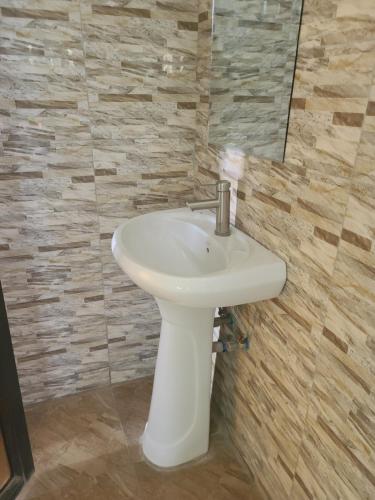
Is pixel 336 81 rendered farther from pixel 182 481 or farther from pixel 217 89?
pixel 182 481

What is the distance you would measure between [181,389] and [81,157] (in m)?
1.00

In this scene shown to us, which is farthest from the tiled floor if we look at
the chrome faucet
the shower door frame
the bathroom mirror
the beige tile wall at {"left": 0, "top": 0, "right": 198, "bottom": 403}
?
the bathroom mirror

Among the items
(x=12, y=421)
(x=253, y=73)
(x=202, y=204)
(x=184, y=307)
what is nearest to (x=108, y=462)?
(x=12, y=421)

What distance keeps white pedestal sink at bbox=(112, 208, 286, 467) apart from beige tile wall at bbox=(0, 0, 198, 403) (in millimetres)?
292

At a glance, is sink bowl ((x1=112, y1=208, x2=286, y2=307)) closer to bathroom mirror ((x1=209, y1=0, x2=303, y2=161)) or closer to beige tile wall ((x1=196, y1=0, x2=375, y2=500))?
beige tile wall ((x1=196, y1=0, x2=375, y2=500))

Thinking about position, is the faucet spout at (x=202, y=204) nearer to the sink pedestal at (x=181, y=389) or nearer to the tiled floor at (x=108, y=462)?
the sink pedestal at (x=181, y=389)

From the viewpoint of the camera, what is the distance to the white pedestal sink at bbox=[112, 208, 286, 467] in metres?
1.14

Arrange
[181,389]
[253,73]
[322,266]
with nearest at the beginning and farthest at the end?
[322,266] → [253,73] → [181,389]

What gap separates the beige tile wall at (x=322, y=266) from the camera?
829mm

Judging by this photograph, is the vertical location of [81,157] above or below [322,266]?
above

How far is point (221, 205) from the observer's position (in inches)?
50.6

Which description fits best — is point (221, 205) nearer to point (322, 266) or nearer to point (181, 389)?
point (322, 266)

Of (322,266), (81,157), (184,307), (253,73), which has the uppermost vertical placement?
(253,73)

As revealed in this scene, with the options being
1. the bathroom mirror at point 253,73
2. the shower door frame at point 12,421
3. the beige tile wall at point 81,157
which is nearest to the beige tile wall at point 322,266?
the bathroom mirror at point 253,73
